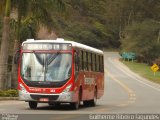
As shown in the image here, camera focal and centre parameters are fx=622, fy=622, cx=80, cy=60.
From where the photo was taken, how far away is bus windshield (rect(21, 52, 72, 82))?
25391 millimetres

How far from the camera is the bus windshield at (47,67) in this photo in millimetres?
25391

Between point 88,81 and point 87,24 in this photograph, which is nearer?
point 88,81

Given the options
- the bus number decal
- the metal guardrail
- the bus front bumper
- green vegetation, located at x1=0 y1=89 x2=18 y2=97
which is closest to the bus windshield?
the bus front bumper

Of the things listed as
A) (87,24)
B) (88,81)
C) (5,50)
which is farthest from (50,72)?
(87,24)

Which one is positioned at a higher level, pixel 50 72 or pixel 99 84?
pixel 50 72

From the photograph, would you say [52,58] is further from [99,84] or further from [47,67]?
[99,84]

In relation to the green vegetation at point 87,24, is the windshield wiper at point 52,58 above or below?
below

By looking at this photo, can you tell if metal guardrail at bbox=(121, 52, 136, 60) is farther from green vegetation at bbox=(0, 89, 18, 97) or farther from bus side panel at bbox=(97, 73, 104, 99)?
bus side panel at bbox=(97, 73, 104, 99)

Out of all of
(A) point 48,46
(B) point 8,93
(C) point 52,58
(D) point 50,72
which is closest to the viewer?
(D) point 50,72

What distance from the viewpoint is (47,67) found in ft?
83.7

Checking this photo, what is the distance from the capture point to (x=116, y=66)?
88312mm

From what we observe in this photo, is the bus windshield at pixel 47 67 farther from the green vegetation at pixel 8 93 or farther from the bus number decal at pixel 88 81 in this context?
the green vegetation at pixel 8 93

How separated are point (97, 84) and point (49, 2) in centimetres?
758

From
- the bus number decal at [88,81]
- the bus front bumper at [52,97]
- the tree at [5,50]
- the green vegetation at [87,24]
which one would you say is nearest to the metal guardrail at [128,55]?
the green vegetation at [87,24]
